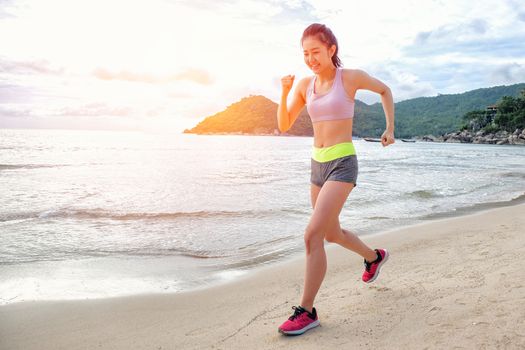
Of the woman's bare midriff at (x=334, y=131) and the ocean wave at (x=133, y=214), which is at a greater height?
the woman's bare midriff at (x=334, y=131)

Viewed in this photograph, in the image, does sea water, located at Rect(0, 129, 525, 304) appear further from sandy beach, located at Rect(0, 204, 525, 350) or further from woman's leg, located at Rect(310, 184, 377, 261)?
woman's leg, located at Rect(310, 184, 377, 261)

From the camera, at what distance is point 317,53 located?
3.24 m

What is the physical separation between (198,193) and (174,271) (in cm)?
870

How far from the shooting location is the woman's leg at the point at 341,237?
353 centimetres

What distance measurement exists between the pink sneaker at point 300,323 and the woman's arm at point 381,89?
151 centimetres

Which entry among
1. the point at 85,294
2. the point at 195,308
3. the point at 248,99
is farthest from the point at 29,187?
the point at 248,99

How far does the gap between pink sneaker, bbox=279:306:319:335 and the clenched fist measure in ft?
5.84

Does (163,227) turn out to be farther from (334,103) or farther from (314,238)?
(334,103)

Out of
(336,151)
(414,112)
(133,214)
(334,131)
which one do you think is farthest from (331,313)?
(414,112)

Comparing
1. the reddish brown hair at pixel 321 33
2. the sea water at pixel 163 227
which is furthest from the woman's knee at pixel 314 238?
the sea water at pixel 163 227

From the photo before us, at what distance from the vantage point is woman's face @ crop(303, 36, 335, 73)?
323 cm

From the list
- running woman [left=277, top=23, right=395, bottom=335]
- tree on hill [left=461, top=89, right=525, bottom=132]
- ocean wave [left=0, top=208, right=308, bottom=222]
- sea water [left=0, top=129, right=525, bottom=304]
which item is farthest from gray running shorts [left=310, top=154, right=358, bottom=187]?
tree on hill [left=461, top=89, right=525, bottom=132]

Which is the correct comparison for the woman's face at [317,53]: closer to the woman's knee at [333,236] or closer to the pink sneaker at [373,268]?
the woman's knee at [333,236]

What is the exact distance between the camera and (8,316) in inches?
144
